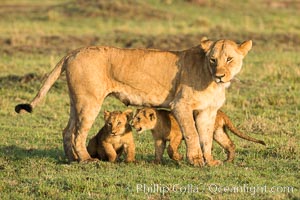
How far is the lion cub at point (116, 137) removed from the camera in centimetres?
838

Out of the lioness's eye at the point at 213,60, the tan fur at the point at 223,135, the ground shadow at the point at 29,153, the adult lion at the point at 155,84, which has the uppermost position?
the lioness's eye at the point at 213,60

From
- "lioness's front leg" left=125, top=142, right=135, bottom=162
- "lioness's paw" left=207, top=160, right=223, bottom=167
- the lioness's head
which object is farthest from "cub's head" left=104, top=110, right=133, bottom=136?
the lioness's head

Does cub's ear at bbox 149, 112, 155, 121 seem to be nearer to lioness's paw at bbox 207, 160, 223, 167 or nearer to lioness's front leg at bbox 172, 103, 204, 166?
lioness's front leg at bbox 172, 103, 204, 166

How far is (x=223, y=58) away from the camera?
7.98 metres

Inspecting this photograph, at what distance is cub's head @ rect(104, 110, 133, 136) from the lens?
8344 millimetres

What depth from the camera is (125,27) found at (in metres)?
23.2

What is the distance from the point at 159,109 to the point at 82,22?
1624cm

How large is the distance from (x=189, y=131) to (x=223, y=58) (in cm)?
83

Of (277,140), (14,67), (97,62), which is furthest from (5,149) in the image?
(14,67)

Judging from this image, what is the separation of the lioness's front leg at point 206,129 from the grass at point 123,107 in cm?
23

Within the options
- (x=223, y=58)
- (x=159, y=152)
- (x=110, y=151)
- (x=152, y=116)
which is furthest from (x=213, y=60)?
(x=110, y=151)

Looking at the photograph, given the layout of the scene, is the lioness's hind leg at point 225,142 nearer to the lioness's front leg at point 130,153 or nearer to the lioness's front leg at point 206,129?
the lioness's front leg at point 206,129

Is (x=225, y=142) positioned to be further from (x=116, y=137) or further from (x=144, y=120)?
(x=116, y=137)

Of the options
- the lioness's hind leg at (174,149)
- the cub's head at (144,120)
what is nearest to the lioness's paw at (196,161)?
the lioness's hind leg at (174,149)
